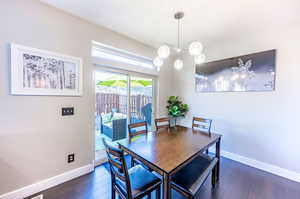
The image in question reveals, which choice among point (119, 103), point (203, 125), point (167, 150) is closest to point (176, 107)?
point (203, 125)

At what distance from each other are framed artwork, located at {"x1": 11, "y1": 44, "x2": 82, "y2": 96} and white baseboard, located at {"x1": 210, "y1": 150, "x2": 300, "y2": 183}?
3317mm

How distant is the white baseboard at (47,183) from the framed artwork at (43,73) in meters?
1.26

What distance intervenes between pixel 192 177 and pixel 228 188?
0.98 meters

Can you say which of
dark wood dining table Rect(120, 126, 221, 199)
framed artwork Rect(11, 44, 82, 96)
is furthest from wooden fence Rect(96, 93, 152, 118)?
Answer: dark wood dining table Rect(120, 126, 221, 199)

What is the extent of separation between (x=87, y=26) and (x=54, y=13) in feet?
1.49

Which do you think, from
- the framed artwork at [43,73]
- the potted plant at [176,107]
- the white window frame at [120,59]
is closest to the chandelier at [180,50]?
the white window frame at [120,59]

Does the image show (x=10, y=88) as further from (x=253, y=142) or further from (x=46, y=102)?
(x=253, y=142)

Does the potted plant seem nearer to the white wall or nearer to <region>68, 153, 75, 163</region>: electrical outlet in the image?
the white wall

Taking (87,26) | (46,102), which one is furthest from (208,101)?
(46,102)

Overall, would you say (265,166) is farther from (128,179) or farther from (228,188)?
(128,179)

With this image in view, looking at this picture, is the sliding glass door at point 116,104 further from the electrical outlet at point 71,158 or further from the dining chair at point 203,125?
the dining chair at point 203,125

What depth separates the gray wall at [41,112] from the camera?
5.01ft

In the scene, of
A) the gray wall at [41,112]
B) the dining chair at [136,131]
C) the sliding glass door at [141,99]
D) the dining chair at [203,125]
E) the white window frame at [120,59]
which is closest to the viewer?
the gray wall at [41,112]

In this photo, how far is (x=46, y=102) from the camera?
5.89 ft
